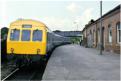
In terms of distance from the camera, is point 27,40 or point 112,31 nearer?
point 27,40

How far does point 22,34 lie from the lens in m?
20.2

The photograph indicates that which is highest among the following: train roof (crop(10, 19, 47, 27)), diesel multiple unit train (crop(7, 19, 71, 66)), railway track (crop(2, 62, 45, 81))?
train roof (crop(10, 19, 47, 27))

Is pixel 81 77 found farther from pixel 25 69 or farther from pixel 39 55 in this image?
pixel 25 69

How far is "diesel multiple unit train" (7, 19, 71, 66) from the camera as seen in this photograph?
19078mm

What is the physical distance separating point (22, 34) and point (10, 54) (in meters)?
1.63

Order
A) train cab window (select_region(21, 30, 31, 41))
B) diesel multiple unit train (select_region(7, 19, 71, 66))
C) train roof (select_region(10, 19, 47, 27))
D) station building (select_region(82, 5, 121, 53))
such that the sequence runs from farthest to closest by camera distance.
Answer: station building (select_region(82, 5, 121, 53)) → train roof (select_region(10, 19, 47, 27)) → train cab window (select_region(21, 30, 31, 41)) → diesel multiple unit train (select_region(7, 19, 71, 66))

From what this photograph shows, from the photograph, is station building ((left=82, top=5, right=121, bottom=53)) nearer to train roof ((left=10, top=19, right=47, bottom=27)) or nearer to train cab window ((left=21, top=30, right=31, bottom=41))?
train roof ((left=10, top=19, right=47, bottom=27))

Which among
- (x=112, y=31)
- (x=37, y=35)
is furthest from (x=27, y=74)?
(x=112, y=31)

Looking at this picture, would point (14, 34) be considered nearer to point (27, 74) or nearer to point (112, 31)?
point (27, 74)

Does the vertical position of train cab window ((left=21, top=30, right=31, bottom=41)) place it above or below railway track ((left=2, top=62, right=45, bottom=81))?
above

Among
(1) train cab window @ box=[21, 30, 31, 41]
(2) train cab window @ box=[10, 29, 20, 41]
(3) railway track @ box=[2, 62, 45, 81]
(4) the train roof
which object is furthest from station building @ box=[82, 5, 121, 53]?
(2) train cab window @ box=[10, 29, 20, 41]

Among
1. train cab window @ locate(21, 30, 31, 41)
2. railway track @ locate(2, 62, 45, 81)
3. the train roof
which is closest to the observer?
railway track @ locate(2, 62, 45, 81)

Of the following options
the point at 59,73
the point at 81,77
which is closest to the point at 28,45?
the point at 59,73

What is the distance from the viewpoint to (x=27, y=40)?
19875 millimetres
